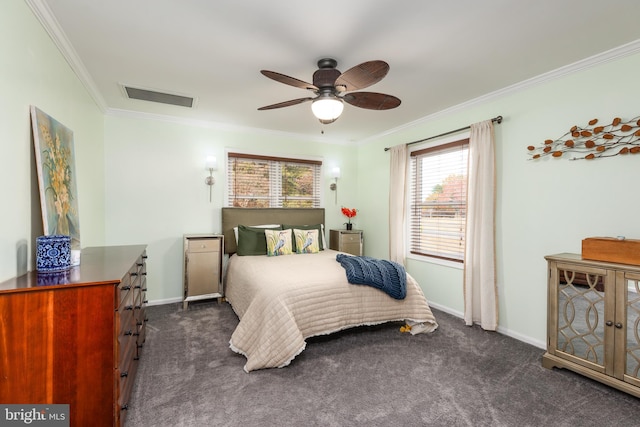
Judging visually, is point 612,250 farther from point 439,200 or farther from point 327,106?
point 327,106

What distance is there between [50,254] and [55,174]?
684 mm

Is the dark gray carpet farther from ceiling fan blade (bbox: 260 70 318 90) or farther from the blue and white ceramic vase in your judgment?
ceiling fan blade (bbox: 260 70 318 90)

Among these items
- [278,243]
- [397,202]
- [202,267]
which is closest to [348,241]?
[397,202]

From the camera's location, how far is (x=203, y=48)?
2445 millimetres

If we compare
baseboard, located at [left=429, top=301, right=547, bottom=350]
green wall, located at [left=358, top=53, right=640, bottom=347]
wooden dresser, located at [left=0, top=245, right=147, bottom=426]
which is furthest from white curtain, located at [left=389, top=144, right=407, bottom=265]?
wooden dresser, located at [left=0, top=245, right=147, bottom=426]

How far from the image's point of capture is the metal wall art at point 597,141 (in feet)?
7.77

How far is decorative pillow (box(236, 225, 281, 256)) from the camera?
13.7 ft

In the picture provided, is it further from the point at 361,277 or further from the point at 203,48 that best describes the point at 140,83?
the point at 361,277

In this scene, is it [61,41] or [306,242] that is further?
[306,242]

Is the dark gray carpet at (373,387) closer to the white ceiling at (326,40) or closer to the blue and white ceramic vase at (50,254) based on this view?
the blue and white ceramic vase at (50,254)

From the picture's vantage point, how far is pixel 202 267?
4.02 m

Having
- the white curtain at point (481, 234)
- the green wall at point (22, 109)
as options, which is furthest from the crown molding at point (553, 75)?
the green wall at point (22, 109)

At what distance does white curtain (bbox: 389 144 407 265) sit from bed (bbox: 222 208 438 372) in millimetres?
1224

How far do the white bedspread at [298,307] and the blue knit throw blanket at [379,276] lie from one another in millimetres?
67
